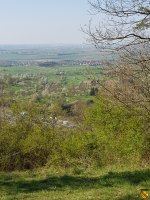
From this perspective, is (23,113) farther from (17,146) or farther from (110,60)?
(110,60)

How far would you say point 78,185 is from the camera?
34.8ft

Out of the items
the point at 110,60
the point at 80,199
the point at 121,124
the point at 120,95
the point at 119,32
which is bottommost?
the point at 121,124

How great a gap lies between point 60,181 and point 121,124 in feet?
41.3

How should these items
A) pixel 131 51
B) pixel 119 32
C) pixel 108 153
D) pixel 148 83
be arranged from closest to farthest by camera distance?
1. pixel 119 32
2. pixel 131 51
3. pixel 148 83
4. pixel 108 153

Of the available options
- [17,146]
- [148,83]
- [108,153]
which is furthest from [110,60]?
[17,146]

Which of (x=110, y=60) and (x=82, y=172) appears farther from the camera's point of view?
(x=110, y=60)

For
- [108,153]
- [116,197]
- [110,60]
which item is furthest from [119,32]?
[108,153]

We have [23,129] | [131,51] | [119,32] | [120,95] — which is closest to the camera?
[119,32]

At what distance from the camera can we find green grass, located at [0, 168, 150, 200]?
913 cm

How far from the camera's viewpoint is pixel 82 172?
12867 millimetres

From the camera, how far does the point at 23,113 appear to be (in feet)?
85.5

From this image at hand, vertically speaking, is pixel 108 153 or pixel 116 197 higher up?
pixel 116 197

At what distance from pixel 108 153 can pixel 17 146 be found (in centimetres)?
618

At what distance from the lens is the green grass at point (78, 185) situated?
913 centimetres
